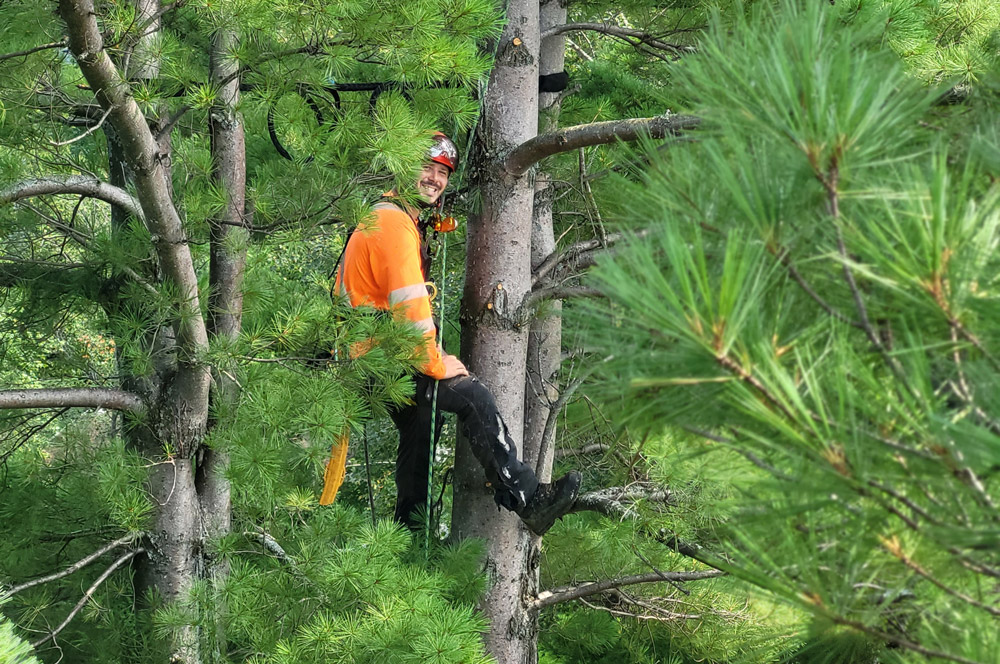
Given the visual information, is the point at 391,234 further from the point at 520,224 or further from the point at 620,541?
the point at 620,541

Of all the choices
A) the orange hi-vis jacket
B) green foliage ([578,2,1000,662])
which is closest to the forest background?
A: green foliage ([578,2,1000,662])

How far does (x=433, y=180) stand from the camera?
371 centimetres

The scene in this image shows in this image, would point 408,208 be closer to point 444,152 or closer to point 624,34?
point 444,152

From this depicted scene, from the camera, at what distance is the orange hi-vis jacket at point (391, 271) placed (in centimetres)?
344

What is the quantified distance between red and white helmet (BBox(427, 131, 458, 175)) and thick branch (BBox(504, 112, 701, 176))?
0.72 feet

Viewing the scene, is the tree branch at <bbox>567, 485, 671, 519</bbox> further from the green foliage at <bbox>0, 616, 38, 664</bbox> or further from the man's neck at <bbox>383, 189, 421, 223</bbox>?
the green foliage at <bbox>0, 616, 38, 664</bbox>

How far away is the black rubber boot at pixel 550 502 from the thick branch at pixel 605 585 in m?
0.39

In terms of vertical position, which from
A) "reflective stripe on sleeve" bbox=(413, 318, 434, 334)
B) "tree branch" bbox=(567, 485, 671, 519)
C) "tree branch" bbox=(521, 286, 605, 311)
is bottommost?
"tree branch" bbox=(567, 485, 671, 519)

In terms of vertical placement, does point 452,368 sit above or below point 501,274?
below

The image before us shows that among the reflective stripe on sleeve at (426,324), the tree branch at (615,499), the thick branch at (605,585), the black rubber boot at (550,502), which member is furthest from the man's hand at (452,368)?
the thick branch at (605,585)

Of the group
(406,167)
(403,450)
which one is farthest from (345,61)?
(403,450)

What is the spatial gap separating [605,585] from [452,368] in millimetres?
1041

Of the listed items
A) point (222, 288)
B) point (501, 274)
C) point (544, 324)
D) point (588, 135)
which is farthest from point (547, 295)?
point (222, 288)

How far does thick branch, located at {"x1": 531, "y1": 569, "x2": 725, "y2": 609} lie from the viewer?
3.87m
